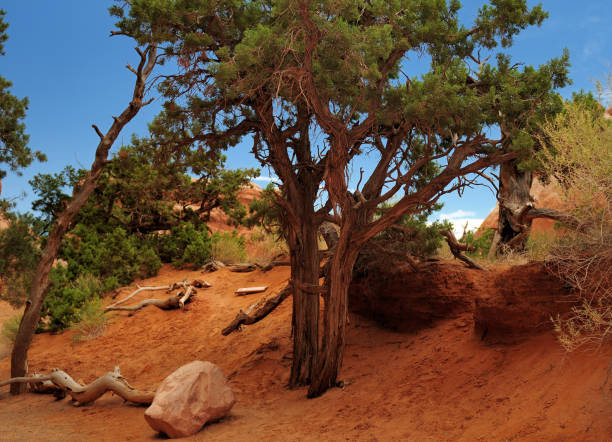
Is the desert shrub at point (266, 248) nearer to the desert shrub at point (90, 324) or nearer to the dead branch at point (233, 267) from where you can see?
the dead branch at point (233, 267)

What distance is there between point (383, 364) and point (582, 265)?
414cm

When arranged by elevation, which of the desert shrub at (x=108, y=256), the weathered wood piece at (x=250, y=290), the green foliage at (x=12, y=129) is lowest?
the weathered wood piece at (x=250, y=290)

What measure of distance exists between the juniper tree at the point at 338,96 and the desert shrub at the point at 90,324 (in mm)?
7448

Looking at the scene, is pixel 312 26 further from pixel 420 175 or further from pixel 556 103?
pixel 420 175

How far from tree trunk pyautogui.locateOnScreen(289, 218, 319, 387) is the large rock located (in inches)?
71.6

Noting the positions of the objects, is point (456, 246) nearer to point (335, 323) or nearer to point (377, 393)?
point (335, 323)

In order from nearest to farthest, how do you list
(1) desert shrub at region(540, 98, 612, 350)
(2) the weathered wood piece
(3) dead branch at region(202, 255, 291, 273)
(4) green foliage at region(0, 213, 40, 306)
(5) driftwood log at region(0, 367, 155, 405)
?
1. (1) desert shrub at region(540, 98, 612, 350)
2. (5) driftwood log at region(0, 367, 155, 405)
3. (4) green foliage at region(0, 213, 40, 306)
4. (2) the weathered wood piece
5. (3) dead branch at region(202, 255, 291, 273)

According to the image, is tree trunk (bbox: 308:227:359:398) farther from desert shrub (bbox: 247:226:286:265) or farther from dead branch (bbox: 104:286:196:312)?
dead branch (bbox: 104:286:196:312)

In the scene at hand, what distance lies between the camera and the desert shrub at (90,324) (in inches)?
573

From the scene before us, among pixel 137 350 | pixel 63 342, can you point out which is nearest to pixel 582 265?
pixel 137 350

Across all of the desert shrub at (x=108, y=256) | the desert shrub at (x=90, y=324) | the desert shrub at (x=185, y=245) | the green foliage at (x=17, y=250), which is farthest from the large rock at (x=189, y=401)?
the desert shrub at (x=185, y=245)

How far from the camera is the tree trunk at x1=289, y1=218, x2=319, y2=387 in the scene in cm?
898

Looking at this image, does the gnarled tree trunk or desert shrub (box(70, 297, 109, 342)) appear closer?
the gnarled tree trunk

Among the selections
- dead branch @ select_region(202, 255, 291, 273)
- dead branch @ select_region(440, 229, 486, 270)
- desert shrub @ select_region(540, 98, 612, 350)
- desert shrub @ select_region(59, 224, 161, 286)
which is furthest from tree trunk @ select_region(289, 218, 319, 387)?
desert shrub @ select_region(59, 224, 161, 286)
